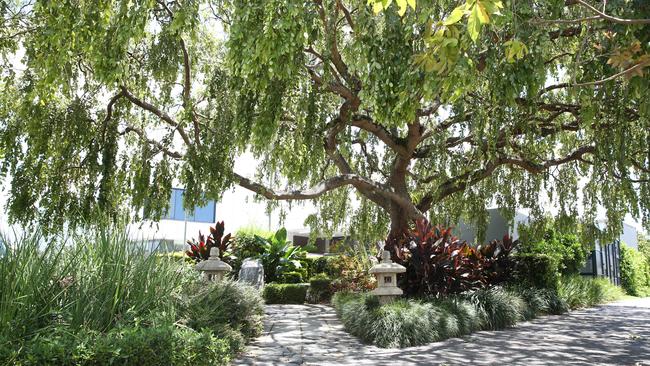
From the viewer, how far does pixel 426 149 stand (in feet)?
39.6

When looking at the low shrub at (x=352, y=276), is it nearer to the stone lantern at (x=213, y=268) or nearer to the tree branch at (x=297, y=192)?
the tree branch at (x=297, y=192)

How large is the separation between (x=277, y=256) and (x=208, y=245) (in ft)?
6.32

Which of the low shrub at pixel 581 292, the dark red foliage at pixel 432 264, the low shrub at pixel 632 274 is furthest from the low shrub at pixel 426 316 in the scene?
the low shrub at pixel 632 274

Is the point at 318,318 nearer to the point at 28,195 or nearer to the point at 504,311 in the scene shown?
the point at 504,311

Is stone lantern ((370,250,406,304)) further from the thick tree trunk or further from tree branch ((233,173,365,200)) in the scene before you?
the thick tree trunk

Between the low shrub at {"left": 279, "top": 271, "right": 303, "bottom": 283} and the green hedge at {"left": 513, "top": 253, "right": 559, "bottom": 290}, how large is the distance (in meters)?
5.77

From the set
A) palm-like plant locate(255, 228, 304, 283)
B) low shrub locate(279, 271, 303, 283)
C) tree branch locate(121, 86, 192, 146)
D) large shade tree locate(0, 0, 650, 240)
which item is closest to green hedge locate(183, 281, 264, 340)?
large shade tree locate(0, 0, 650, 240)

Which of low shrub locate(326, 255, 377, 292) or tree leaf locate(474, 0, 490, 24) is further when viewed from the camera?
low shrub locate(326, 255, 377, 292)

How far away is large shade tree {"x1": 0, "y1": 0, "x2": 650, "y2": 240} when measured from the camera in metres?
5.12

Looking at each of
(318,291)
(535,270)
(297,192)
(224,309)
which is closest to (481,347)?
(224,309)

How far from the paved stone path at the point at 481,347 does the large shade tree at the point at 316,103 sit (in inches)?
93.3

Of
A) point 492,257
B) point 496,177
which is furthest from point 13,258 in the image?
point 496,177

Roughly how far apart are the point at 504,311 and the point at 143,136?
691 cm

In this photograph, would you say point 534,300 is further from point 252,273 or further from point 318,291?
point 252,273
